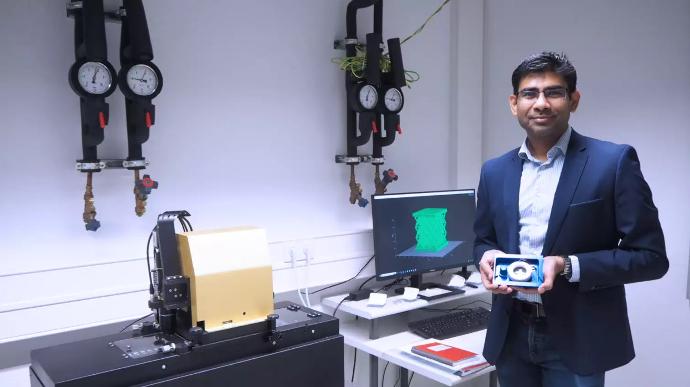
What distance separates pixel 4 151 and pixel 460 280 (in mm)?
1935

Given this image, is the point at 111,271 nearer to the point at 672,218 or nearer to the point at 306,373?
the point at 306,373

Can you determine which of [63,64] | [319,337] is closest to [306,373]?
[319,337]

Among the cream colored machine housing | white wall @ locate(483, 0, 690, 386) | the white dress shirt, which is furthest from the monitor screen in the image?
the cream colored machine housing

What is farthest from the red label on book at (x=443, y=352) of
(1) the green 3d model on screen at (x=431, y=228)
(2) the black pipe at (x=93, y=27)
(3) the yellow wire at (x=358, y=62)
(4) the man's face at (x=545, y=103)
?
(2) the black pipe at (x=93, y=27)

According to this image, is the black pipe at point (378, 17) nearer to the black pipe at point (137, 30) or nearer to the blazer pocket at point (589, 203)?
the black pipe at point (137, 30)

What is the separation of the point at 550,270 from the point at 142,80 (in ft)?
4.73

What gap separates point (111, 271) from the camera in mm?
1889

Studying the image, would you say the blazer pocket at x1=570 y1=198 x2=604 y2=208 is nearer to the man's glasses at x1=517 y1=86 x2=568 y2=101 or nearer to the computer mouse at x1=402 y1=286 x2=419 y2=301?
the man's glasses at x1=517 y1=86 x2=568 y2=101

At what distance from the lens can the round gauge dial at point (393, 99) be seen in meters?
2.42

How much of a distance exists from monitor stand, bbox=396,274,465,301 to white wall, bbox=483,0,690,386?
2.82 feet

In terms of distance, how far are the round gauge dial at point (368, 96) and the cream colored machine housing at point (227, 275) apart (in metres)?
1.13

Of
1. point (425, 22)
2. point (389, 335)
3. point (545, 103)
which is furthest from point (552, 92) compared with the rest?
point (425, 22)

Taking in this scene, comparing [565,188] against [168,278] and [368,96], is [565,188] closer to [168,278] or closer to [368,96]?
[168,278]

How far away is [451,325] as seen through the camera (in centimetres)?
218
